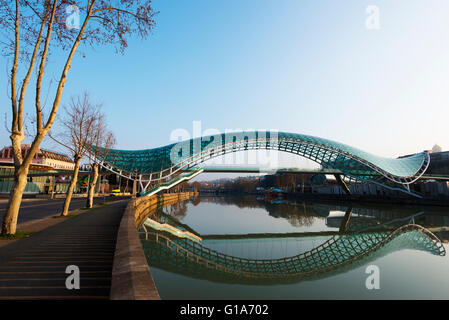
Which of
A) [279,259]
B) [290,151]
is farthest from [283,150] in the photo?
[279,259]

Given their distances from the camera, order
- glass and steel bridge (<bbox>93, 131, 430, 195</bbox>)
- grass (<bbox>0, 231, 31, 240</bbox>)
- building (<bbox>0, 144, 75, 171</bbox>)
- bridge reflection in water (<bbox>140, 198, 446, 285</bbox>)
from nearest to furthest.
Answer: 1. grass (<bbox>0, 231, 31, 240</bbox>)
2. bridge reflection in water (<bbox>140, 198, 446, 285</bbox>)
3. glass and steel bridge (<bbox>93, 131, 430, 195</bbox>)
4. building (<bbox>0, 144, 75, 171</bbox>)

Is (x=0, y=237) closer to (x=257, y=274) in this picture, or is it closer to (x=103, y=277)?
(x=103, y=277)

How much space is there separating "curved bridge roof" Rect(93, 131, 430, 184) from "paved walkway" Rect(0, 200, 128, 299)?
38.3 metres

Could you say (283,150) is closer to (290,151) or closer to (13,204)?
(290,151)

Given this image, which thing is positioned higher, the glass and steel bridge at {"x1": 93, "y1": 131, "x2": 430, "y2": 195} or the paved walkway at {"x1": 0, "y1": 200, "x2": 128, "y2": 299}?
the glass and steel bridge at {"x1": 93, "y1": 131, "x2": 430, "y2": 195}

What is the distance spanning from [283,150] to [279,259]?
42235mm

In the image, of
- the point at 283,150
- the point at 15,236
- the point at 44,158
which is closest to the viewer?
the point at 15,236

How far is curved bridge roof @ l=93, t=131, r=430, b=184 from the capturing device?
1847 inches

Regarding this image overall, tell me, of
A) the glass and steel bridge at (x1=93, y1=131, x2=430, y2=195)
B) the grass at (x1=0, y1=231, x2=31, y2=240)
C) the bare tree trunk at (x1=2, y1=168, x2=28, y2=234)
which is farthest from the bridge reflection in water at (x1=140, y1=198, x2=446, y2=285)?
the glass and steel bridge at (x1=93, y1=131, x2=430, y2=195)

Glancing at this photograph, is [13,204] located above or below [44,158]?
below

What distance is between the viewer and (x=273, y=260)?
10.2 metres

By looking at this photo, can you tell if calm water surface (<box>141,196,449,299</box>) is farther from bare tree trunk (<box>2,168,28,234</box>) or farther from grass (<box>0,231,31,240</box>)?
bare tree trunk (<box>2,168,28,234</box>)

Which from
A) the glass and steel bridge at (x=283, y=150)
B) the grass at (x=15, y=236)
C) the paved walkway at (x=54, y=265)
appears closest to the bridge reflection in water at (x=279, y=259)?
the paved walkway at (x=54, y=265)
